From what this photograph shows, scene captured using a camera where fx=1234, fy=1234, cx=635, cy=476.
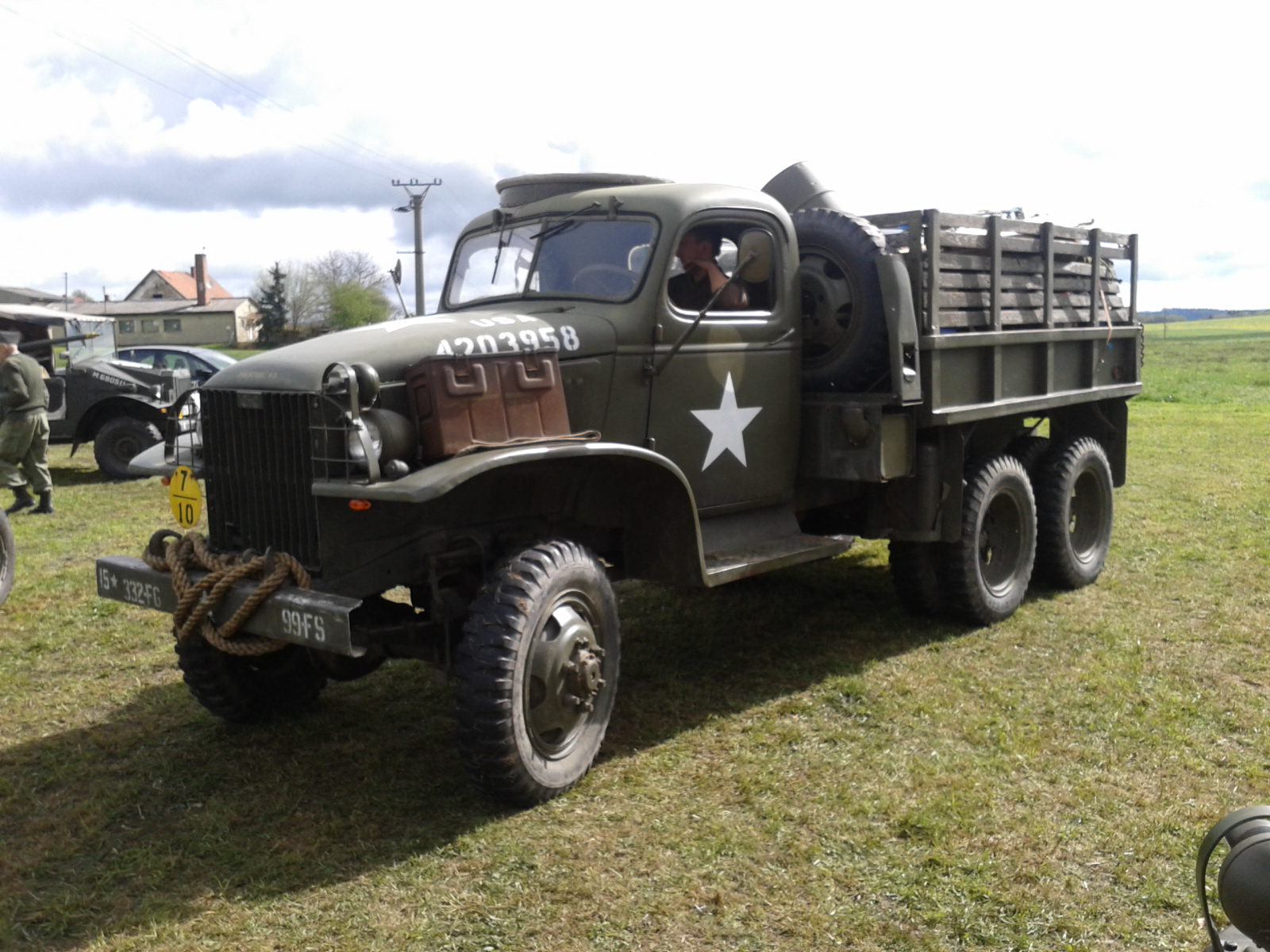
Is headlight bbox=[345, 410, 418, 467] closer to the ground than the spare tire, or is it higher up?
closer to the ground

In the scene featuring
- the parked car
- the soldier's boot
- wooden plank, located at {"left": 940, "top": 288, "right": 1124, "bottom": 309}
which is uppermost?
wooden plank, located at {"left": 940, "top": 288, "right": 1124, "bottom": 309}

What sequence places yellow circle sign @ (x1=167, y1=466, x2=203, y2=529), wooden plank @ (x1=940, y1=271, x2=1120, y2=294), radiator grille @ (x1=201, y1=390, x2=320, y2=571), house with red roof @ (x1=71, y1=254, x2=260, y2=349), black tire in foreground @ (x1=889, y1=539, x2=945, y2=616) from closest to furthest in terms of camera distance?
radiator grille @ (x1=201, y1=390, x2=320, y2=571) → yellow circle sign @ (x1=167, y1=466, x2=203, y2=529) → wooden plank @ (x1=940, y1=271, x2=1120, y2=294) → black tire in foreground @ (x1=889, y1=539, x2=945, y2=616) → house with red roof @ (x1=71, y1=254, x2=260, y2=349)

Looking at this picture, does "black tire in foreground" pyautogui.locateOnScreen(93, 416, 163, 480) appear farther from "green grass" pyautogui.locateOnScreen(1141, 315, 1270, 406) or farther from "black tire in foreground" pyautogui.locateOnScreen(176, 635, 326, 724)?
"green grass" pyautogui.locateOnScreen(1141, 315, 1270, 406)

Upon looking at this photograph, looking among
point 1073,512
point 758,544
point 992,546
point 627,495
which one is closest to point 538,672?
point 627,495

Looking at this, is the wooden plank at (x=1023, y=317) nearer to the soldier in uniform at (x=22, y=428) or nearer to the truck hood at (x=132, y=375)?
the soldier in uniform at (x=22, y=428)

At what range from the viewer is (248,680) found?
470cm

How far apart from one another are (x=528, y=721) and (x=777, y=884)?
38.2 inches

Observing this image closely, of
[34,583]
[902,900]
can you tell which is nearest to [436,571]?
[902,900]

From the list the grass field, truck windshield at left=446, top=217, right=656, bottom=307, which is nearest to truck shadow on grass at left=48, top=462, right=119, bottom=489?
the grass field

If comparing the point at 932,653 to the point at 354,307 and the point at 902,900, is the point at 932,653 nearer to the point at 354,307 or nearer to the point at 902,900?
the point at 902,900

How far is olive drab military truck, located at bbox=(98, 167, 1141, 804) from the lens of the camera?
391cm

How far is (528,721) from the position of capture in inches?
157

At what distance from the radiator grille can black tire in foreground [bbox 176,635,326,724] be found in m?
0.46

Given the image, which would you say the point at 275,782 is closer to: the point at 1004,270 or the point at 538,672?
the point at 538,672
